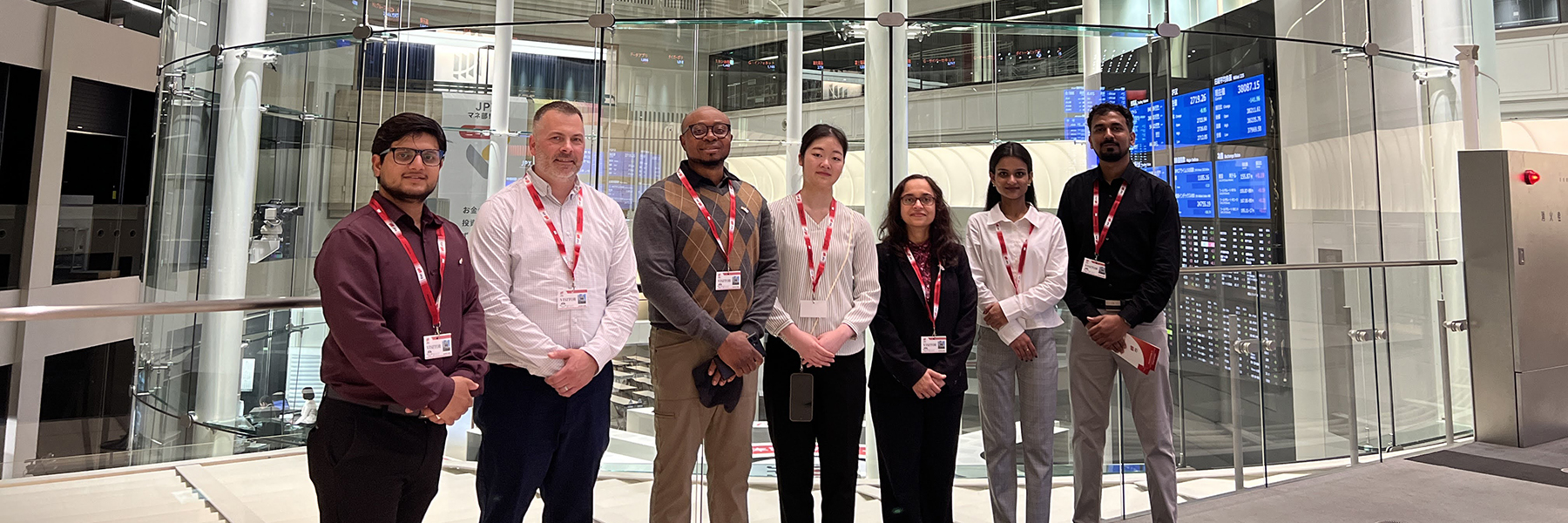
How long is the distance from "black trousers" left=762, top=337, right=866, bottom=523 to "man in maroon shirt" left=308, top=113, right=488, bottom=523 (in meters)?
0.93

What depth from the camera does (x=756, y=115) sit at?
3875 millimetres

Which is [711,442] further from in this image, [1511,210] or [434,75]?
[1511,210]

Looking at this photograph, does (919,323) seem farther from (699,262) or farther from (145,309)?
(145,309)

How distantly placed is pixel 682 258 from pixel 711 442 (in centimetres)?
57

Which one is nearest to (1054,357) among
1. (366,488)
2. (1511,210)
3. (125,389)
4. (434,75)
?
(366,488)

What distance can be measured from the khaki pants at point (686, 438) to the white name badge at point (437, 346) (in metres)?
0.65

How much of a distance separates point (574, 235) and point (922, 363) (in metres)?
1.16

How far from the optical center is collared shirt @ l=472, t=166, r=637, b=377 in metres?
2.03

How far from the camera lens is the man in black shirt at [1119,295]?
277cm

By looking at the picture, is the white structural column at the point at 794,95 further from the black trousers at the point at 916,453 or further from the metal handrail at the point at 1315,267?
the metal handrail at the point at 1315,267

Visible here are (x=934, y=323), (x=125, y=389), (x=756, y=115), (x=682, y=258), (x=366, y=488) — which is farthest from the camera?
(x=125, y=389)

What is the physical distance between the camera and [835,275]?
8.25 feet

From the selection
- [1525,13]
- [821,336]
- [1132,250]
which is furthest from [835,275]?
[1525,13]

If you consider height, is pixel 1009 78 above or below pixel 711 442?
above
